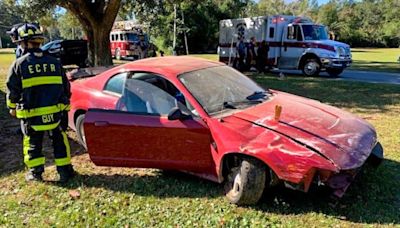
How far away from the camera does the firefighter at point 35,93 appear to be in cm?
438

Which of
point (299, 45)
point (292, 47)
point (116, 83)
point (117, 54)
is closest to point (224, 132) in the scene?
point (116, 83)

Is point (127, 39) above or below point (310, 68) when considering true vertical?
above

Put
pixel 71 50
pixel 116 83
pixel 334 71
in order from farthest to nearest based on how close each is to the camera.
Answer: pixel 71 50
pixel 334 71
pixel 116 83

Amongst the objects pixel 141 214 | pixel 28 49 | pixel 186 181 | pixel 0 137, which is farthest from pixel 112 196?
pixel 0 137

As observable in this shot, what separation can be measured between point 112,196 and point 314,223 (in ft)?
7.17

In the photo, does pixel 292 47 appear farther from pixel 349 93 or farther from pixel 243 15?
pixel 243 15

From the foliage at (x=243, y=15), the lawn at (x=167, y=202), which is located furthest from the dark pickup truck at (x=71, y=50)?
the lawn at (x=167, y=202)

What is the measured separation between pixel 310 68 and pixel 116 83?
1295cm

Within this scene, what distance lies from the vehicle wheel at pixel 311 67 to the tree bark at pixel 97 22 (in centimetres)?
829

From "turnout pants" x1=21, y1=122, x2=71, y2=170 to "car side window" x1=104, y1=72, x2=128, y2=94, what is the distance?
0.86m

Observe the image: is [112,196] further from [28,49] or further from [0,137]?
[0,137]

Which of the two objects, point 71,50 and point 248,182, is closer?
point 248,182

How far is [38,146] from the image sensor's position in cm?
467

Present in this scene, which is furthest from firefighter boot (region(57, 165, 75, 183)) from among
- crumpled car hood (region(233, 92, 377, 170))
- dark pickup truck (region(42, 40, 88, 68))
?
dark pickup truck (region(42, 40, 88, 68))
